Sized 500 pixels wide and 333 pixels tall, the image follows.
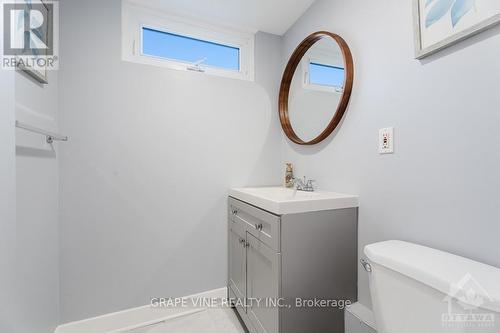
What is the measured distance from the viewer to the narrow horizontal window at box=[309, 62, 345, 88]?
53.7 inches

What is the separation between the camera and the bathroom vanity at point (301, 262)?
3.43 ft

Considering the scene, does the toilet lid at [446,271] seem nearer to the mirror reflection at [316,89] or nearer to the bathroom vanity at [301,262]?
the bathroom vanity at [301,262]

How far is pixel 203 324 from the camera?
1513 millimetres

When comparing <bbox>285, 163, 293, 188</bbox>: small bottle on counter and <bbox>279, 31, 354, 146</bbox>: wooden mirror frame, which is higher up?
<bbox>279, 31, 354, 146</bbox>: wooden mirror frame

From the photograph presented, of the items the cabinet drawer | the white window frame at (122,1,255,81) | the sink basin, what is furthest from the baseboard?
the white window frame at (122,1,255,81)

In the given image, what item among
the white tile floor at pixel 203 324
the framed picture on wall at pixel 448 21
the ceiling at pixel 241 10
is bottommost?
the white tile floor at pixel 203 324

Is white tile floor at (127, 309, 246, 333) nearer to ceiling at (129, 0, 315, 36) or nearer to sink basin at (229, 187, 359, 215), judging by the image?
sink basin at (229, 187, 359, 215)

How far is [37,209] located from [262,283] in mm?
1231

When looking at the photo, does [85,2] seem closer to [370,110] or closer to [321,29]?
[321,29]

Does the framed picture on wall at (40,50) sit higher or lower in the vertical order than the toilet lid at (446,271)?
higher

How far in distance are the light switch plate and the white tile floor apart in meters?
1.42

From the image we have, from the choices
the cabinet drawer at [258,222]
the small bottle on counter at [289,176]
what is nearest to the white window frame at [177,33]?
the small bottle on counter at [289,176]

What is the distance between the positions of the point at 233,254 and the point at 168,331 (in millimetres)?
633

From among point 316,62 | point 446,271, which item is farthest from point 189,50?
point 446,271
